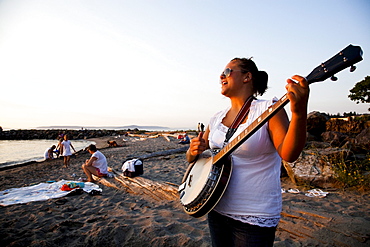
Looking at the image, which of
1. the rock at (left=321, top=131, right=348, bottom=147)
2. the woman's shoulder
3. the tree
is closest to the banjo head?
the woman's shoulder

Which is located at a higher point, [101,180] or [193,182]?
[193,182]

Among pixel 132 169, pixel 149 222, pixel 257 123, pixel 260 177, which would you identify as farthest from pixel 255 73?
pixel 132 169

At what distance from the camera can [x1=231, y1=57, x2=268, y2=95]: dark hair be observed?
200 centimetres

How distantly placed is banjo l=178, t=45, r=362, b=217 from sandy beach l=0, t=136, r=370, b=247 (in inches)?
68.3

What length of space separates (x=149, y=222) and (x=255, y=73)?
10.9ft

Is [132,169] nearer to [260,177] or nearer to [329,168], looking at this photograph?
[329,168]

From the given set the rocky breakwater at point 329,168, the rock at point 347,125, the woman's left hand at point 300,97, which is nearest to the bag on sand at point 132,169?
the rocky breakwater at point 329,168

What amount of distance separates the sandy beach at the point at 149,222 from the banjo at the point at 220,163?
68.3 inches

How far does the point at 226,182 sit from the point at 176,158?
32.5 feet

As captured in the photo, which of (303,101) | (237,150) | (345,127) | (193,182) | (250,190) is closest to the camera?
(303,101)

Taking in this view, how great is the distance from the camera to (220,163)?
68.8 inches

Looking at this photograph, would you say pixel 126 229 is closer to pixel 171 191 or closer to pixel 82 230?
pixel 82 230

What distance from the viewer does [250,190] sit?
1.57m

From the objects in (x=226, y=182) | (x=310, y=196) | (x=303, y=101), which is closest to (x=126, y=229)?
(x=226, y=182)
